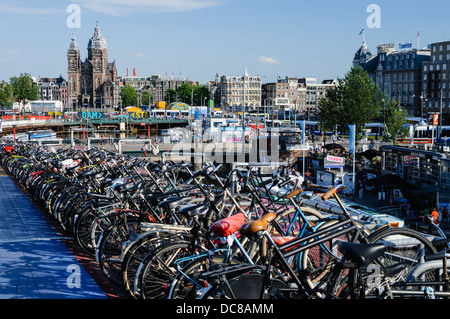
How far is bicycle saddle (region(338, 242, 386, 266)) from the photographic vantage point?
3918 mm

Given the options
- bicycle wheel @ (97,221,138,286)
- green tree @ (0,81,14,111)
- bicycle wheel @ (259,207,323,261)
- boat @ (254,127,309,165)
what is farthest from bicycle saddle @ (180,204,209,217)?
green tree @ (0,81,14,111)

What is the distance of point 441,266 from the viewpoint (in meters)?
4.66

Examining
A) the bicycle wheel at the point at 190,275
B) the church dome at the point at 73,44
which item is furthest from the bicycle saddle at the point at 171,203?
the church dome at the point at 73,44

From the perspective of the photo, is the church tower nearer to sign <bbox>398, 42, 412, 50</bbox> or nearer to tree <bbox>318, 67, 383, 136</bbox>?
sign <bbox>398, 42, 412, 50</bbox>

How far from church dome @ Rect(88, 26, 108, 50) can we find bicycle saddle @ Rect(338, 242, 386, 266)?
632 ft

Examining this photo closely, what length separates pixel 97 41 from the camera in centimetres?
18912

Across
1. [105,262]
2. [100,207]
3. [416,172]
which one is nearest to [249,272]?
[105,262]

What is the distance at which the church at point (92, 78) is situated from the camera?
188 m

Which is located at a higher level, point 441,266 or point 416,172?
point 441,266

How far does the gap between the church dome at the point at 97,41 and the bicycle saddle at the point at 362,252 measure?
19262cm

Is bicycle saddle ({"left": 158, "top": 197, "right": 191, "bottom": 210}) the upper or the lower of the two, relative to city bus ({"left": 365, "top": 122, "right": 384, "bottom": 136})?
upper

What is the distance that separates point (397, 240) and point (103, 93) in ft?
622
